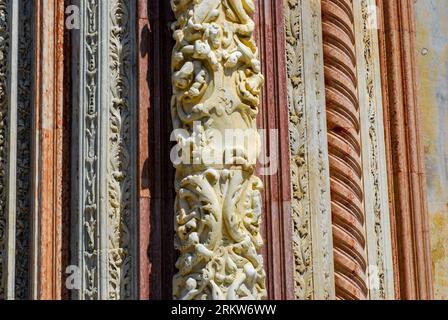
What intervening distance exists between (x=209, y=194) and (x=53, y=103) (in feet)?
3.53

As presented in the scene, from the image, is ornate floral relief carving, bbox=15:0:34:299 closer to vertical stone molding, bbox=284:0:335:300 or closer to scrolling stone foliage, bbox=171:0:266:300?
scrolling stone foliage, bbox=171:0:266:300

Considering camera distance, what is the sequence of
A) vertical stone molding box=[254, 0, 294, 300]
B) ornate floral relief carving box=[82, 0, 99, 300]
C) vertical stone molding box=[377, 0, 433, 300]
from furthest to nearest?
vertical stone molding box=[377, 0, 433, 300], vertical stone molding box=[254, 0, 294, 300], ornate floral relief carving box=[82, 0, 99, 300]

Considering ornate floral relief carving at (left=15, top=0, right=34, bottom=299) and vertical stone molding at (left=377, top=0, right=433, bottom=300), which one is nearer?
ornate floral relief carving at (left=15, top=0, right=34, bottom=299)

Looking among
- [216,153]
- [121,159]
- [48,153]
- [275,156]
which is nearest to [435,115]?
[275,156]

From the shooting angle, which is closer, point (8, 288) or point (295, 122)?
point (8, 288)

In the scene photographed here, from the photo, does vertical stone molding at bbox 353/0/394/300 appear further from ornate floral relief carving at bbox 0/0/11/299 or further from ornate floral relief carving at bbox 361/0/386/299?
ornate floral relief carving at bbox 0/0/11/299

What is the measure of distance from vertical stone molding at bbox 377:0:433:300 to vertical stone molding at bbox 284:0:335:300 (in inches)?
23.8

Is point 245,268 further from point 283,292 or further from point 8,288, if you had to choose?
point 8,288

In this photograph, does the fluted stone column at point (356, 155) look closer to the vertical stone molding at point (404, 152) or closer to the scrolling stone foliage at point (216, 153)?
the vertical stone molding at point (404, 152)

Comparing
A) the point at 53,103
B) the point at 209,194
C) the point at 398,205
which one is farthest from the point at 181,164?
the point at 398,205

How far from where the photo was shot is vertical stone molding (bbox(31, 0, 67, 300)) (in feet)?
23.5

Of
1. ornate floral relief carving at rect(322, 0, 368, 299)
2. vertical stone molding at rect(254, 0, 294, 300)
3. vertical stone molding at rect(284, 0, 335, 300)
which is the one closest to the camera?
vertical stone molding at rect(254, 0, 294, 300)

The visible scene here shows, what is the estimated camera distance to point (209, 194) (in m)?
6.95

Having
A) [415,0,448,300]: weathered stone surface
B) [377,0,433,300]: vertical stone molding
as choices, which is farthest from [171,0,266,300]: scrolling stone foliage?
[415,0,448,300]: weathered stone surface
